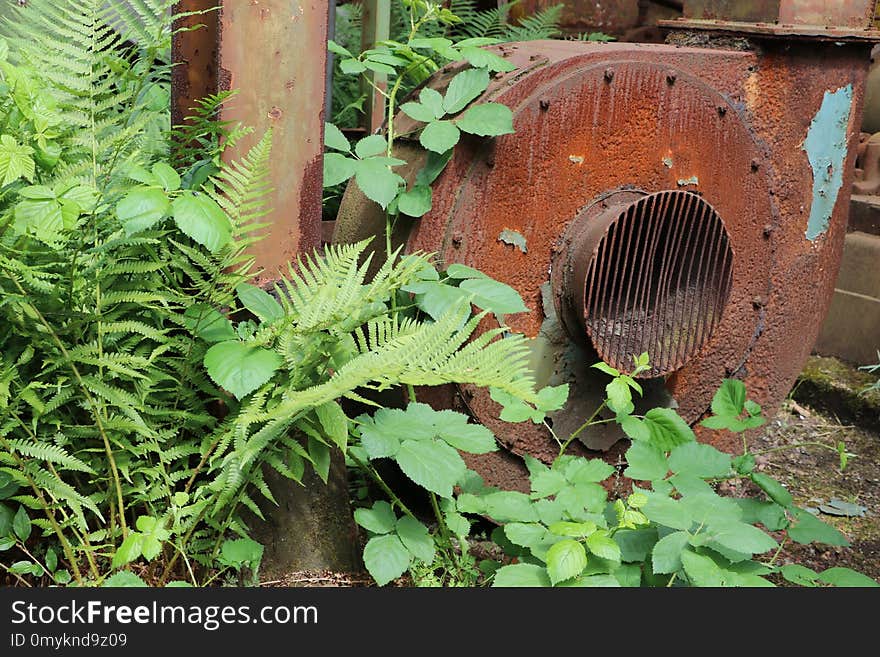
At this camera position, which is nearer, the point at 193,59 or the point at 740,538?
the point at 740,538

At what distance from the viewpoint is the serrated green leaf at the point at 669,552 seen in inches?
81.4

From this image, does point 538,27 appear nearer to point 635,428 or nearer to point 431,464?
point 635,428

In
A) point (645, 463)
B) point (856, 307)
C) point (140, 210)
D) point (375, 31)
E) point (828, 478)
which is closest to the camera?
point (140, 210)

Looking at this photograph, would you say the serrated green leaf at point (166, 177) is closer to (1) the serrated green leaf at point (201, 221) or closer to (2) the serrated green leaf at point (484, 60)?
(1) the serrated green leaf at point (201, 221)

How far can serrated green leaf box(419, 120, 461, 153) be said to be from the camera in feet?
Result: 7.91

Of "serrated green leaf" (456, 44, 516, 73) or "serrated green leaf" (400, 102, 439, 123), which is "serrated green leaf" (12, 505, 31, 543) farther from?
"serrated green leaf" (456, 44, 516, 73)

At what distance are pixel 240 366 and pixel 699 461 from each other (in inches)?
43.4

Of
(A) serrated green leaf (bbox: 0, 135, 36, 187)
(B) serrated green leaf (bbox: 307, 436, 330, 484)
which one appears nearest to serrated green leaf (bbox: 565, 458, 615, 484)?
(B) serrated green leaf (bbox: 307, 436, 330, 484)

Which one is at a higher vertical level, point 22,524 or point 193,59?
point 193,59

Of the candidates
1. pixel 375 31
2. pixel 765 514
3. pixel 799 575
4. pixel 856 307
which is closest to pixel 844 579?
pixel 799 575

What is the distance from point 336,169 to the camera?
8.25 feet

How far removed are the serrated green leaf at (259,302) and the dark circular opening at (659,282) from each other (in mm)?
832

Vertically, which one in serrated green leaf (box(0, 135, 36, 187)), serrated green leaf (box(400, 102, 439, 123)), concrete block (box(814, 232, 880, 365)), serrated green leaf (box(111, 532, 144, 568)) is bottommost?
concrete block (box(814, 232, 880, 365))

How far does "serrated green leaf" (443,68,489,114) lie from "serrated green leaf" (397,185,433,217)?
0.71ft
